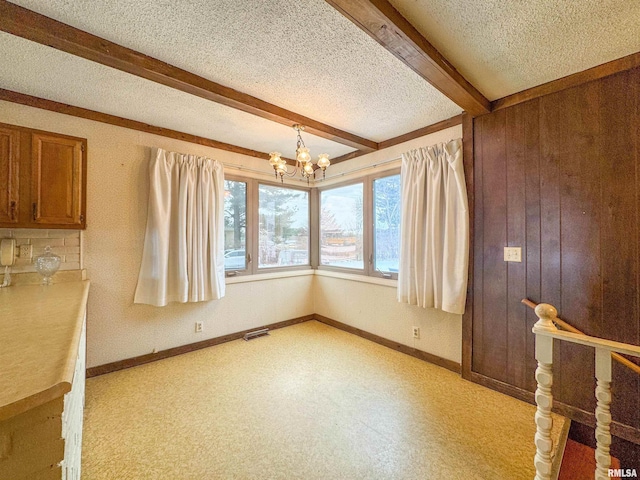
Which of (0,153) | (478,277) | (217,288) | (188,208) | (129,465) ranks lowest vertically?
(129,465)

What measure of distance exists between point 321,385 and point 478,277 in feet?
5.71

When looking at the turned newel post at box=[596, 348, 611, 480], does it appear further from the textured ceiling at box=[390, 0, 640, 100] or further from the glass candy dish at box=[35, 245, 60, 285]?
the glass candy dish at box=[35, 245, 60, 285]

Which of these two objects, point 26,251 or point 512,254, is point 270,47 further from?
point 26,251

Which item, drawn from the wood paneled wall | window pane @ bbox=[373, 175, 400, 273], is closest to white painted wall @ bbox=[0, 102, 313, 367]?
window pane @ bbox=[373, 175, 400, 273]

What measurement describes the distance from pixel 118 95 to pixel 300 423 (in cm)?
299

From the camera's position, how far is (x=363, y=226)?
368 centimetres

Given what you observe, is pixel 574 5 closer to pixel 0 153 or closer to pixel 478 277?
pixel 478 277

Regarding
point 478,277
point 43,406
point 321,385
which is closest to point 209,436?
point 321,385

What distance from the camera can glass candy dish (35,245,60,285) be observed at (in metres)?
2.19

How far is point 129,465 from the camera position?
1574 millimetres

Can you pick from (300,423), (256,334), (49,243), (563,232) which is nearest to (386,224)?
(563,232)

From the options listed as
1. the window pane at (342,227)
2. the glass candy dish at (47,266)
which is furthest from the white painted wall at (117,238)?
the window pane at (342,227)

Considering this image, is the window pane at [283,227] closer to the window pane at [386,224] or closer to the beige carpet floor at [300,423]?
the window pane at [386,224]

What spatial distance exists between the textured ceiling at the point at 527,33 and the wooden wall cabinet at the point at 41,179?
274 centimetres
